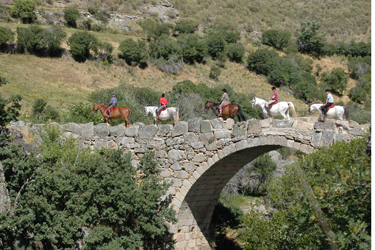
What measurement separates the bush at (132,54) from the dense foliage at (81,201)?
86.7ft

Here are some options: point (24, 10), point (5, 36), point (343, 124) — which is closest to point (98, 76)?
point (5, 36)

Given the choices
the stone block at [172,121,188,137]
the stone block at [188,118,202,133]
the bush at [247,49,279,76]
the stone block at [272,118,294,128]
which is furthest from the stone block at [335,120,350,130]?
the bush at [247,49,279,76]

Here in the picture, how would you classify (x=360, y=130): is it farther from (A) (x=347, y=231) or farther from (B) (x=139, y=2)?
(B) (x=139, y=2)

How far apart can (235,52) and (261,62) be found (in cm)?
335

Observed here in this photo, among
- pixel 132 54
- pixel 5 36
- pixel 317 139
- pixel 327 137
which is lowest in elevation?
pixel 132 54

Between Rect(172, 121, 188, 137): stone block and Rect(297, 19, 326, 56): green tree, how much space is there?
43544mm

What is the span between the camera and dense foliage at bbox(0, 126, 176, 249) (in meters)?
10.9

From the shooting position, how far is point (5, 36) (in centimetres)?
3350

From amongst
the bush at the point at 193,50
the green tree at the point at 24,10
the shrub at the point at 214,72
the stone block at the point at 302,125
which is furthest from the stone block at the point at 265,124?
the green tree at the point at 24,10

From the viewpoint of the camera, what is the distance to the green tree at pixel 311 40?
173 ft

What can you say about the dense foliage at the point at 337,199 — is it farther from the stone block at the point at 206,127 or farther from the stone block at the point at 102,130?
the stone block at the point at 102,130

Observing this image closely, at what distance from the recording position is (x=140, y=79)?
121 ft

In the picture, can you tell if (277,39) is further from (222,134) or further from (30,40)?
(222,134)

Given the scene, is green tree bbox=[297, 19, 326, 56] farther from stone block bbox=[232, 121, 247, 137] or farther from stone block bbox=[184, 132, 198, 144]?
stone block bbox=[232, 121, 247, 137]
